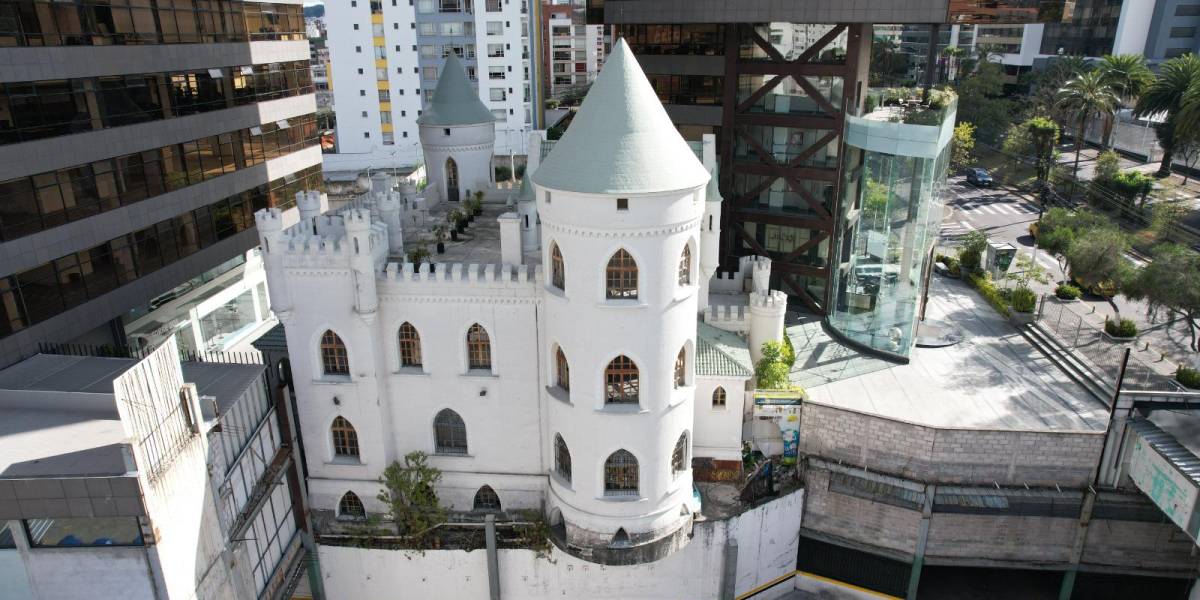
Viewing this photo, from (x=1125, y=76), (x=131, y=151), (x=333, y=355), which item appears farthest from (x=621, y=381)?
(x=1125, y=76)

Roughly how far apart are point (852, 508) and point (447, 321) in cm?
1943

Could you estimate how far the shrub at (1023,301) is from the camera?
4259 cm

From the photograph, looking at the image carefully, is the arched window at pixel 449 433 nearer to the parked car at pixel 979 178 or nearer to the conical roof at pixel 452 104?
the conical roof at pixel 452 104

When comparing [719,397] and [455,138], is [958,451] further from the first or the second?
[455,138]

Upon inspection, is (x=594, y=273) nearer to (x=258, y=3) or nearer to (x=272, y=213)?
(x=272, y=213)

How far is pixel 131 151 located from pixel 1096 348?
44939 millimetres

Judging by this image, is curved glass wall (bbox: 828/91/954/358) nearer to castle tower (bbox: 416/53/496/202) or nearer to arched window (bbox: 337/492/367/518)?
castle tower (bbox: 416/53/496/202)

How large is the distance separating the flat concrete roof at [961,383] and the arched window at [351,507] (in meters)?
20.4

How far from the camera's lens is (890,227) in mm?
38438

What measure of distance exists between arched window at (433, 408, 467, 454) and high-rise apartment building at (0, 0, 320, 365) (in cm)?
1417

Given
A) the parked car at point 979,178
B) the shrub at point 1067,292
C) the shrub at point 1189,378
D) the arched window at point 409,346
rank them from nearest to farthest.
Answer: the arched window at point 409,346 → the shrub at point 1189,378 → the shrub at point 1067,292 → the parked car at point 979,178

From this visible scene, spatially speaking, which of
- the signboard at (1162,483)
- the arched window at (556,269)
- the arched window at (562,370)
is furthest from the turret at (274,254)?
the signboard at (1162,483)

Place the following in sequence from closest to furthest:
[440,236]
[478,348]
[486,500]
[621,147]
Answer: [621,147] < [478,348] < [486,500] < [440,236]

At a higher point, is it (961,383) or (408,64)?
(408,64)
